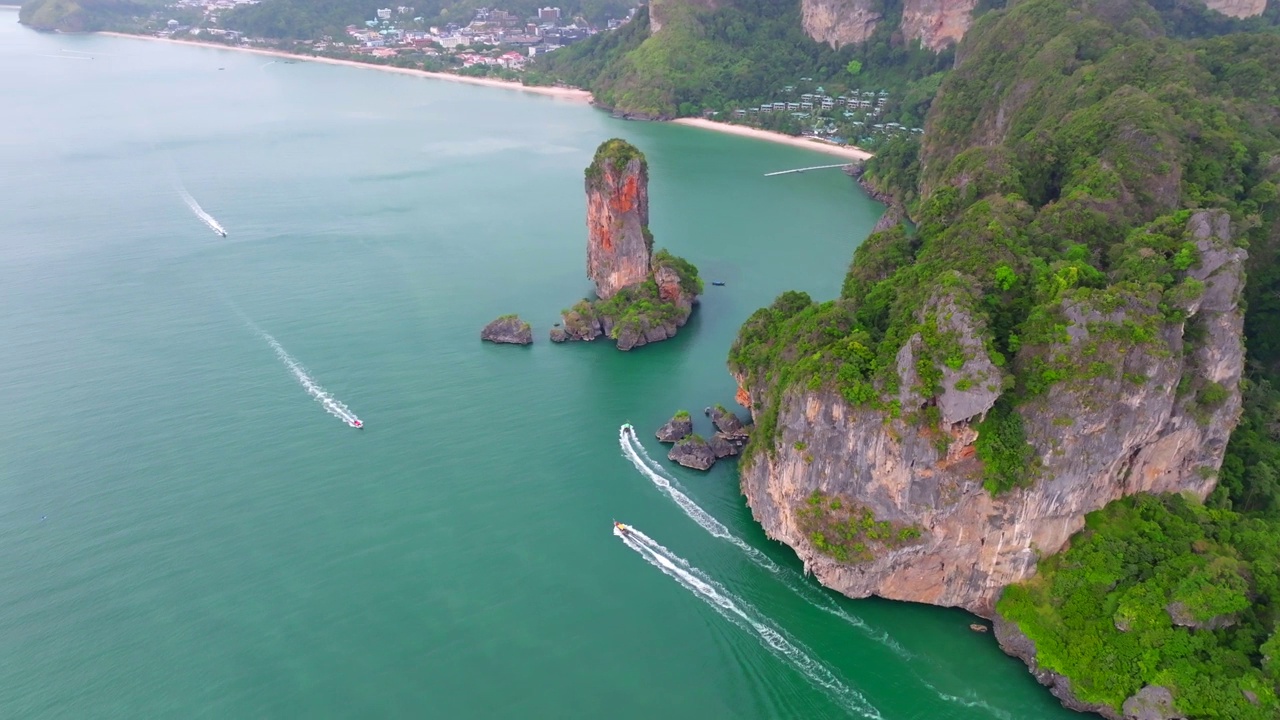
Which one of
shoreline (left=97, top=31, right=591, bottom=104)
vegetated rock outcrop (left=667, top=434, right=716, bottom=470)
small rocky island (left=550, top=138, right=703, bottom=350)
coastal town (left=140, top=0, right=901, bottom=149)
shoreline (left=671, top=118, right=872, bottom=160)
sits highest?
coastal town (left=140, top=0, right=901, bottom=149)

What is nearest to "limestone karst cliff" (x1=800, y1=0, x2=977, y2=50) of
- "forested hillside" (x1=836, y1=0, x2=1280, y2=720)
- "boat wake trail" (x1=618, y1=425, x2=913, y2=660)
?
"forested hillside" (x1=836, y1=0, x2=1280, y2=720)

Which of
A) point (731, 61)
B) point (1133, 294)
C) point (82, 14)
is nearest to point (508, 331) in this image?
point (1133, 294)

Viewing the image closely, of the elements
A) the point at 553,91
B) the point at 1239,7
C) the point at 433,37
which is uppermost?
the point at 1239,7

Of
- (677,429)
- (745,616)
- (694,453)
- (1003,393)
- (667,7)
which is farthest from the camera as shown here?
(667,7)

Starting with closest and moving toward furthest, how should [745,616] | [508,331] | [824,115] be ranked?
[745,616]
[508,331]
[824,115]

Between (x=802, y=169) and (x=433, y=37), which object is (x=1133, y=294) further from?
(x=433, y=37)

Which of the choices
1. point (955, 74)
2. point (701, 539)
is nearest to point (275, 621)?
Result: point (701, 539)

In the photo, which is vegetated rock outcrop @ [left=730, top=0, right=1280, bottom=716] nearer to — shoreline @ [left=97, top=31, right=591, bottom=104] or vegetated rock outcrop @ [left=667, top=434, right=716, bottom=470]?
vegetated rock outcrop @ [left=667, top=434, right=716, bottom=470]
